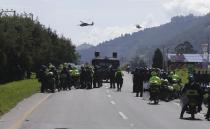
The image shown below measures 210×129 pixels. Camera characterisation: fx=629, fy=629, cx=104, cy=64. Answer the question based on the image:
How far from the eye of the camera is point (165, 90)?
114ft

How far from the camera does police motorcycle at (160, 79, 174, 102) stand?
3431cm

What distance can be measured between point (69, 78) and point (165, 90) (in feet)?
42.6

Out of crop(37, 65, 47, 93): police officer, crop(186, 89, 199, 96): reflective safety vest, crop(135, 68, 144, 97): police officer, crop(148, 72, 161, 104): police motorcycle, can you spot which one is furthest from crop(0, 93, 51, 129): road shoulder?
crop(37, 65, 47, 93): police officer

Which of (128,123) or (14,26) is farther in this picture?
(14,26)

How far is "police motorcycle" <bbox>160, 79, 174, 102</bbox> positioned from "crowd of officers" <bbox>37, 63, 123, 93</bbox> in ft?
32.1

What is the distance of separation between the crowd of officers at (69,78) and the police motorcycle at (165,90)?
9.78m

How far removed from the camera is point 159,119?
73.3ft

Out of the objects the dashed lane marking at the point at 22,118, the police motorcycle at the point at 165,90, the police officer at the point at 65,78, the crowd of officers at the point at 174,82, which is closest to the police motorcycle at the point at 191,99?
the crowd of officers at the point at 174,82

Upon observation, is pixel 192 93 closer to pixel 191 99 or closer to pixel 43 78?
pixel 191 99

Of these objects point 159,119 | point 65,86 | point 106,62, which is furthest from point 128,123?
point 106,62

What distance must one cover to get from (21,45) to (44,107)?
41614 millimetres

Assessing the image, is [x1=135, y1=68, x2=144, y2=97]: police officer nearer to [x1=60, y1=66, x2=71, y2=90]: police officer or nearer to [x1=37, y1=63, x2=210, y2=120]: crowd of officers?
[x1=37, y1=63, x2=210, y2=120]: crowd of officers

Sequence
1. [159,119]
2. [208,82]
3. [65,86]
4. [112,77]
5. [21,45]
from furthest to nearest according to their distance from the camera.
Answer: [21,45], [112,77], [65,86], [208,82], [159,119]

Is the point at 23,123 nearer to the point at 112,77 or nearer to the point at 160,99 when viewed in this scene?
the point at 160,99
